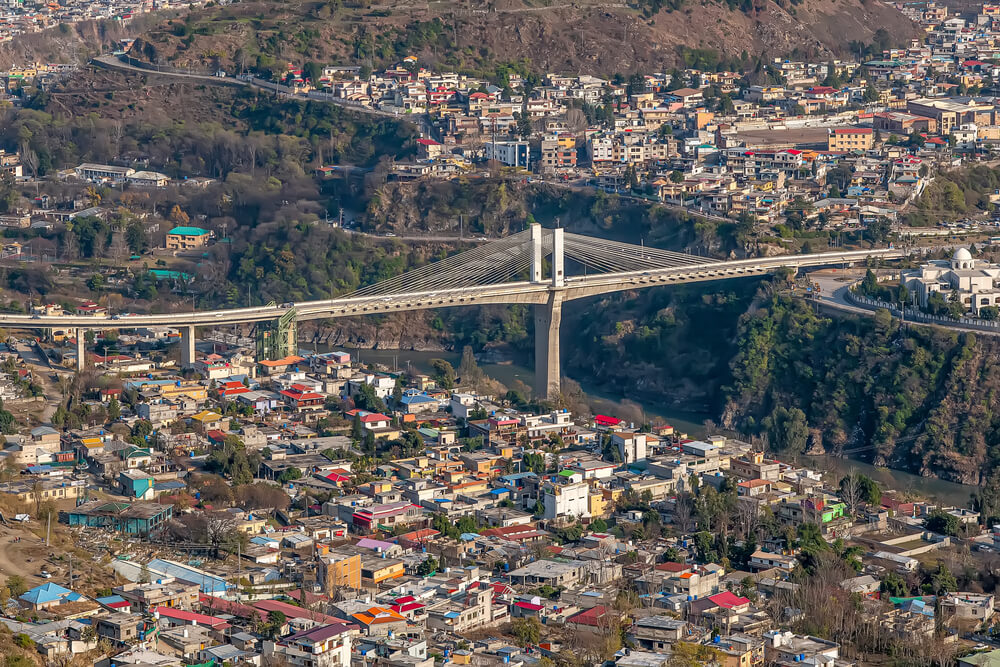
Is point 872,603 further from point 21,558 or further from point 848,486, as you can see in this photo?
point 21,558

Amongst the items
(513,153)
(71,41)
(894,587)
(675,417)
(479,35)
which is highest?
(479,35)

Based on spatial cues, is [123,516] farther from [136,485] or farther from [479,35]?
[479,35]

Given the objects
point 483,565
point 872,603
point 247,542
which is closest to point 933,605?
point 872,603

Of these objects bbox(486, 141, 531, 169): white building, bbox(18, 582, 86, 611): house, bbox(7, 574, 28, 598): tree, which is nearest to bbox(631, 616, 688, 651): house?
bbox(18, 582, 86, 611): house

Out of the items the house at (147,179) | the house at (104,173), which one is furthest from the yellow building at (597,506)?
the house at (104,173)

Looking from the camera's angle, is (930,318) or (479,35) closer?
(930,318)

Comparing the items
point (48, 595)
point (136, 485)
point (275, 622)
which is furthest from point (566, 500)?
point (48, 595)

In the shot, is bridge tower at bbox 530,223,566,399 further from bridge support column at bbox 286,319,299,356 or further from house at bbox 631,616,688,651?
house at bbox 631,616,688,651
